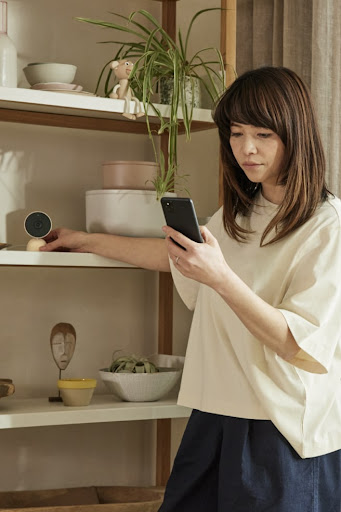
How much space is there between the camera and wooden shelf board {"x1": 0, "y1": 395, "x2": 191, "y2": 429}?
200 cm

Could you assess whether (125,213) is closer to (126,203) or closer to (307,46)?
(126,203)

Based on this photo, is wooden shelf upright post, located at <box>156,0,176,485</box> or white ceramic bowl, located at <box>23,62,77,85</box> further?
wooden shelf upright post, located at <box>156,0,176,485</box>

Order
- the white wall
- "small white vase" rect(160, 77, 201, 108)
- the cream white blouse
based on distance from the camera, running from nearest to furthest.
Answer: the cream white blouse
"small white vase" rect(160, 77, 201, 108)
the white wall

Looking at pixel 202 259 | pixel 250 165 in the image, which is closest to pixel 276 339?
pixel 202 259

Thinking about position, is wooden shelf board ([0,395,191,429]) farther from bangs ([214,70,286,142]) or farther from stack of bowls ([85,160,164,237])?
bangs ([214,70,286,142])

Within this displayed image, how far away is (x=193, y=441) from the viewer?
1846mm

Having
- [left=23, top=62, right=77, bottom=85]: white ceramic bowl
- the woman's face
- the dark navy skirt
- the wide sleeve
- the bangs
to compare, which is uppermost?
[left=23, top=62, right=77, bottom=85]: white ceramic bowl

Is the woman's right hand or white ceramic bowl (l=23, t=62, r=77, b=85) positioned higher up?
white ceramic bowl (l=23, t=62, r=77, b=85)

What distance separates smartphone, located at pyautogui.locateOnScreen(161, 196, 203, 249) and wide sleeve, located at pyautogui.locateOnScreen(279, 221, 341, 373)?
0.23 m

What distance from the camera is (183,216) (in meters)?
1.53

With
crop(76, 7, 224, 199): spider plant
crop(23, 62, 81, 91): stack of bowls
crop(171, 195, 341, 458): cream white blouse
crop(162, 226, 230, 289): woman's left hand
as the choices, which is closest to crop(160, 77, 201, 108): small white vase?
crop(76, 7, 224, 199): spider plant

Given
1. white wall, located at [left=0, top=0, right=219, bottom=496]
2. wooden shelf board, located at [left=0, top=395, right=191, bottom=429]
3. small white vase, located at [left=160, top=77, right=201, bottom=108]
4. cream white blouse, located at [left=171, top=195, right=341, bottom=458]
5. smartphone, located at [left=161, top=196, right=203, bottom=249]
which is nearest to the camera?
smartphone, located at [left=161, top=196, right=203, bottom=249]

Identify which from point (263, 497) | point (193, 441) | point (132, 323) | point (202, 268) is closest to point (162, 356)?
point (132, 323)

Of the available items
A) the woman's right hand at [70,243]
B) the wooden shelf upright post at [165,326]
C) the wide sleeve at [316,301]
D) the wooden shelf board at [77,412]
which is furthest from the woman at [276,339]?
the wooden shelf upright post at [165,326]
